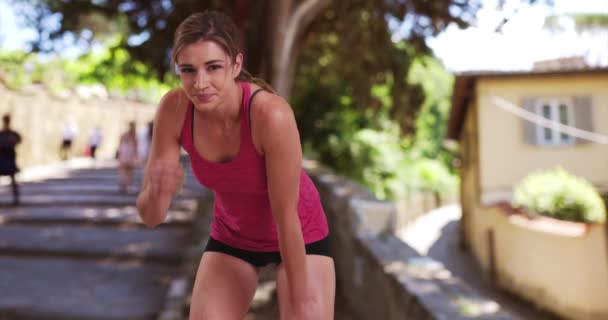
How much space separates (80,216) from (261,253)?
27.7ft

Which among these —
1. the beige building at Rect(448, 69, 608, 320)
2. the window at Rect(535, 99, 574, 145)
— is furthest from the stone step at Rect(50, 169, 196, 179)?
the window at Rect(535, 99, 574, 145)

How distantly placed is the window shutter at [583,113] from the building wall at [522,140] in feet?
0.38

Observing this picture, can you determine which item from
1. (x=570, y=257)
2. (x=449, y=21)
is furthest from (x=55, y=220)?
(x=570, y=257)

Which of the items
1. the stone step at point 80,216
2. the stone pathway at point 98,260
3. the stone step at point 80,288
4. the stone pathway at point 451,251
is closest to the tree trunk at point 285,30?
the stone pathway at point 98,260

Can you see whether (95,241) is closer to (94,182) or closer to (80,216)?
(80,216)

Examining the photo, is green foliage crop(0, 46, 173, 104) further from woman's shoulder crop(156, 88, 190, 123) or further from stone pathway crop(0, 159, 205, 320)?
woman's shoulder crop(156, 88, 190, 123)

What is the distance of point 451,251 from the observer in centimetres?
1977

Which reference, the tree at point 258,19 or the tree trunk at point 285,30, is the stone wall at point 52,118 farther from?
the tree trunk at point 285,30

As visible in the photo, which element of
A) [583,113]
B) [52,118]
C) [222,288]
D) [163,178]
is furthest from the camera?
[52,118]

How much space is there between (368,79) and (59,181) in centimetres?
895

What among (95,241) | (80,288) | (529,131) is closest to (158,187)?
(80,288)

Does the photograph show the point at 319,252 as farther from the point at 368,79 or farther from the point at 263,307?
the point at 368,79

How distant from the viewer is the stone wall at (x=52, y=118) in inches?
727

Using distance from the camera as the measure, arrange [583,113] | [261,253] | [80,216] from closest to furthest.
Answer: [261,253]
[80,216]
[583,113]
